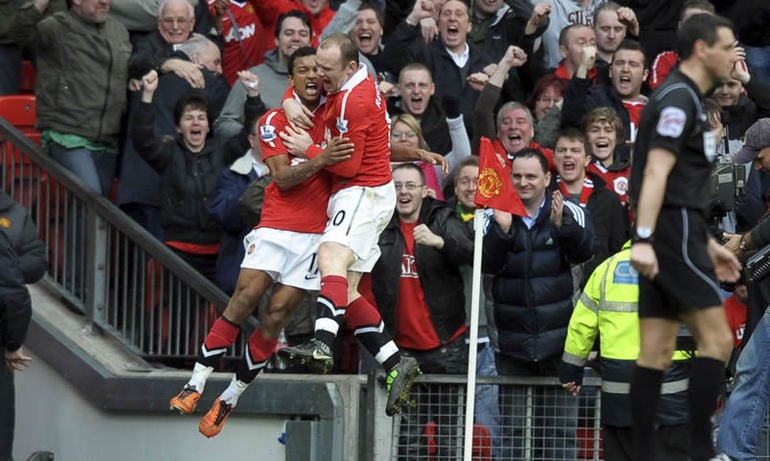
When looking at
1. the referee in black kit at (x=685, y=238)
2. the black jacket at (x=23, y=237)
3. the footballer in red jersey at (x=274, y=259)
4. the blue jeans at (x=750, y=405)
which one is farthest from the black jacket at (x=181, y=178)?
the referee in black kit at (x=685, y=238)

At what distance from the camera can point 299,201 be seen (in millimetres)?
11148

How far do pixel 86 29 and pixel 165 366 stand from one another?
2.79 metres

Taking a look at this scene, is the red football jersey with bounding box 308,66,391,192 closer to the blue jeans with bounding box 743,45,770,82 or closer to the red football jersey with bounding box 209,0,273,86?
the red football jersey with bounding box 209,0,273,86

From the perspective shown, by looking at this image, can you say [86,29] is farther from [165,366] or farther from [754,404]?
[754,404]

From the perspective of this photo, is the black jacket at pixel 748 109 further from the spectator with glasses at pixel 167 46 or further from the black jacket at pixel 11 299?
the black jacket at pixel 11 299

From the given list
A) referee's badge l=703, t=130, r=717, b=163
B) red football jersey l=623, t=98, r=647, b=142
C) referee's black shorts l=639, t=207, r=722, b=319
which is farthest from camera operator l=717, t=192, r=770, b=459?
red football jersey l=623, t=98, r=647, b=142

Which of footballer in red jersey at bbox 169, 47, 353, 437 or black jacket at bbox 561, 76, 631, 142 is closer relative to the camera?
footballer in red jersey at bbox 169, 47, 353, 437

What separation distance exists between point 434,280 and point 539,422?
1346mm

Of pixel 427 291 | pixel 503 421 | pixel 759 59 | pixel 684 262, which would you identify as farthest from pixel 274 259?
pixel 759 59

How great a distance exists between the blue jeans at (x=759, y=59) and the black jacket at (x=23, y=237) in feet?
21.4

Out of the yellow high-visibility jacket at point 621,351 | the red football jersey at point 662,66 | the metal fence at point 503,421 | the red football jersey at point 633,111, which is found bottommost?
the metal fence at point 503,421

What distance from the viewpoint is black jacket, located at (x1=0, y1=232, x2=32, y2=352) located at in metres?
11.3

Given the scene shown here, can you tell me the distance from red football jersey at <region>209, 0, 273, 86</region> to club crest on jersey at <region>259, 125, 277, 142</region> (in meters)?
3.96

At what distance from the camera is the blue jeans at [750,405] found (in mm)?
10828
